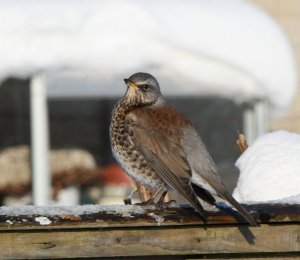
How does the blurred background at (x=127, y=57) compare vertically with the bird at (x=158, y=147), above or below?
above

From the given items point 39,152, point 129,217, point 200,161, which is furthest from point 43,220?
point 39,152

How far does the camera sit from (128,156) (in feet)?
18.0

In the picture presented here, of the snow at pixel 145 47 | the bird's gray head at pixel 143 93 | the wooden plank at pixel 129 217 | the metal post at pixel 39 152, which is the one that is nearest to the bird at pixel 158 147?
the bird's gray head at pixel 143 93

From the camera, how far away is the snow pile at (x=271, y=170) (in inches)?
192

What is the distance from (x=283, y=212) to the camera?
421cm

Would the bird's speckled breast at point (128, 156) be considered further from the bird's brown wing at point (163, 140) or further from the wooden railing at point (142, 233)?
the wooden railing at point (142, 233)

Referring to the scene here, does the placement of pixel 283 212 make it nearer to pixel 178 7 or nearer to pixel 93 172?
pixel 178 7

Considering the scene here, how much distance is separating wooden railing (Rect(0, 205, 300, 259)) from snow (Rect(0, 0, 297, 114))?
21.0ft

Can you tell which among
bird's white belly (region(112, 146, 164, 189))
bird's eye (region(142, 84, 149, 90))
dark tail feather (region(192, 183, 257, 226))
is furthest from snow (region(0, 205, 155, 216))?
bird's eye (region(142, 84, 149, 90))

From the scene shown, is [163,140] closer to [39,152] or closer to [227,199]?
[227,199]

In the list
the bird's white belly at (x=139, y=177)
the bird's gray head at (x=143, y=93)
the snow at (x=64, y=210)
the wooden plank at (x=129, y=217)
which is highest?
the bird's gray head at (x=143, y=93)

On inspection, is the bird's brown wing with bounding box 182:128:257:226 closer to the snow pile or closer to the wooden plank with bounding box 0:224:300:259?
the snow pile

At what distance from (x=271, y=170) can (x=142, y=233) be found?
3.18 ft

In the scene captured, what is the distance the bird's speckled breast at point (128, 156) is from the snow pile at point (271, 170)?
432mm
